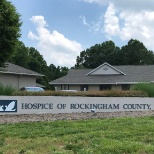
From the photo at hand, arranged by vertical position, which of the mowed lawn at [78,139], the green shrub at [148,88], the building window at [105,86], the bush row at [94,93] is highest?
the building window at [105,86]

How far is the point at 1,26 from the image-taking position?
17.7 m

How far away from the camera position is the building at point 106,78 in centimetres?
4463

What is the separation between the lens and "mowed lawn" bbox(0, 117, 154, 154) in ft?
26.2

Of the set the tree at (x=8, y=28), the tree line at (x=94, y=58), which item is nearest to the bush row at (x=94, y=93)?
the tree at (x=8, y=28)

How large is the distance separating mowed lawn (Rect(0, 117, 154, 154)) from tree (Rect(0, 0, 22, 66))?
673 cm

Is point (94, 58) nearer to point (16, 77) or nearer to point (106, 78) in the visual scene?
point (106, 78)

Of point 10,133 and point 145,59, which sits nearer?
point 10,133

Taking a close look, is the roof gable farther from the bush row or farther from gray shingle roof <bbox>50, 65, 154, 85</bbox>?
the bush row

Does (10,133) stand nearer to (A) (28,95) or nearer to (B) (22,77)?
(A) (28,95)

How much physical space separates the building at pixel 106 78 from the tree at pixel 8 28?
88.2ft

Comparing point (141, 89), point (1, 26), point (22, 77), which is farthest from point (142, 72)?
point (1, 26)

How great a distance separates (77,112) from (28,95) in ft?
8.45

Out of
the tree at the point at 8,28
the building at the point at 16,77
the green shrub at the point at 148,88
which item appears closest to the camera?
the tree at the point at 8,28

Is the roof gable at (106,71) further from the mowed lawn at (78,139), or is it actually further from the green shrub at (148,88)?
the mowed lawn at (78,139)
